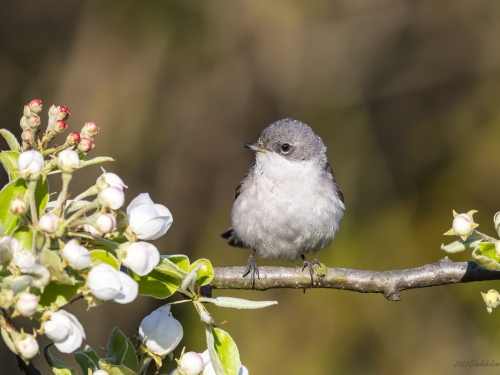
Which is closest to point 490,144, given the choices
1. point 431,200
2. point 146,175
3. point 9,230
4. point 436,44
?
point 431,200

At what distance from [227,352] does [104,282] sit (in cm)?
72

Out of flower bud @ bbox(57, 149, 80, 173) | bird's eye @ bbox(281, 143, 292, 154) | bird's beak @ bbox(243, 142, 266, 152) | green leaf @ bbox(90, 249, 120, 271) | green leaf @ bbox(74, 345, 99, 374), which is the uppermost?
bird's eye @ bbox(281, 143, 292, 154)

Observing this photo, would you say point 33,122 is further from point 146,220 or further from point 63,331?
point 63,331

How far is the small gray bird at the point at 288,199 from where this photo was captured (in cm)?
513

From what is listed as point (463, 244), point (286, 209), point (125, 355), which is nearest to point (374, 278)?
point (463, 244)

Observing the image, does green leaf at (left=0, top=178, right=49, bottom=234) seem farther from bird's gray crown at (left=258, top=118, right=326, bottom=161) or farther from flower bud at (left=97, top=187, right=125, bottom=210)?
bird's gray crown at (left=258, top=118, right=326, bottom=161)

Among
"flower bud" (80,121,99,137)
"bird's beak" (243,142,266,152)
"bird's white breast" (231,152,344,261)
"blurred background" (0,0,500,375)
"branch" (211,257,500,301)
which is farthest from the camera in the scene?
"blurred background" (0,0,500,375)

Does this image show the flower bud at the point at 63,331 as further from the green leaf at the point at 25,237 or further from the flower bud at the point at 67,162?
the flower bud at the point at 67,162

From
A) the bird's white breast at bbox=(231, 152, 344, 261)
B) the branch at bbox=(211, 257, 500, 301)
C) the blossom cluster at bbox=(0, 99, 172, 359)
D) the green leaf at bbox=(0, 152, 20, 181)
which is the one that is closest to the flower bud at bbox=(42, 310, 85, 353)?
the blossom cluster at bbox=(0, 99, 172, 359)

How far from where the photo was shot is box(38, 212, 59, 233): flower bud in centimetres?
174

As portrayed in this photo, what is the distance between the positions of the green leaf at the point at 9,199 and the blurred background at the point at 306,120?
5.91 m

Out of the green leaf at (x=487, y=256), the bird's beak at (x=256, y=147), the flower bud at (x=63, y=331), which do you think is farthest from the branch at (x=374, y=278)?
the bird's beak at (x=256, y=147)

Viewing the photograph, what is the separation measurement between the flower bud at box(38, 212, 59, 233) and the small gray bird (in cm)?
320

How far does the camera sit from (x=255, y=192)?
5.34 meters
